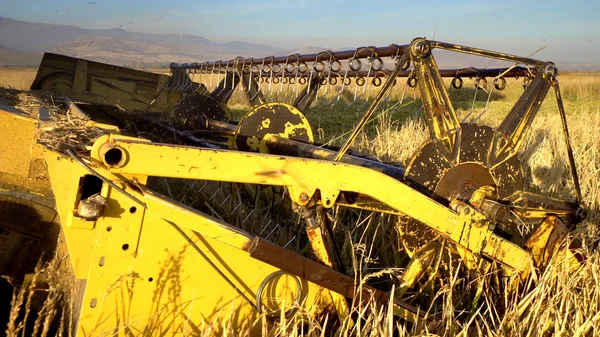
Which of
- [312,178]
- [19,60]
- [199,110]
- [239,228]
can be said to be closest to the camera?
[312,178]

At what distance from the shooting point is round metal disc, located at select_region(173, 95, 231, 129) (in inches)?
217

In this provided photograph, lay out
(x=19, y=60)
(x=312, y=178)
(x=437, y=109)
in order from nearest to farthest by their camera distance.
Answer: (x=312, y=178), (x=437, y=109), (x=19, y=60)

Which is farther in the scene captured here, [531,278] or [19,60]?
[19,60]

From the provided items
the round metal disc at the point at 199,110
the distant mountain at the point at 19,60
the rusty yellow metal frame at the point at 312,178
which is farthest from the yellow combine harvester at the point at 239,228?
the distant mountain at the point at 19,60

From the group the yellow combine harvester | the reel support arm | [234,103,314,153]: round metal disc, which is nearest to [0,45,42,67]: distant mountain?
[234,103,314,153]: round metal disc

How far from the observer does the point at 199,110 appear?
229 inches

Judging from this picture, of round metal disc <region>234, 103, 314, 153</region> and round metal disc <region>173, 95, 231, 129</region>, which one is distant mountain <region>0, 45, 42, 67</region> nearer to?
round metal disc <region>173, 95, 231, 129</region>

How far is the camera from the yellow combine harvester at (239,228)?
7.51 ft

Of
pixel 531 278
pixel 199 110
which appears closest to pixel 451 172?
pixel 531 278

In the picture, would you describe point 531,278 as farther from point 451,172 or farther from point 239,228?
point 239,228

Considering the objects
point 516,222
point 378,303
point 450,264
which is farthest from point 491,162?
point 378,303

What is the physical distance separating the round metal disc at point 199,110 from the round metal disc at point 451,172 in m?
2.91

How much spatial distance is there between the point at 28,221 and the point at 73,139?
649mm

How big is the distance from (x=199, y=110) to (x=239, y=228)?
3.26 m
